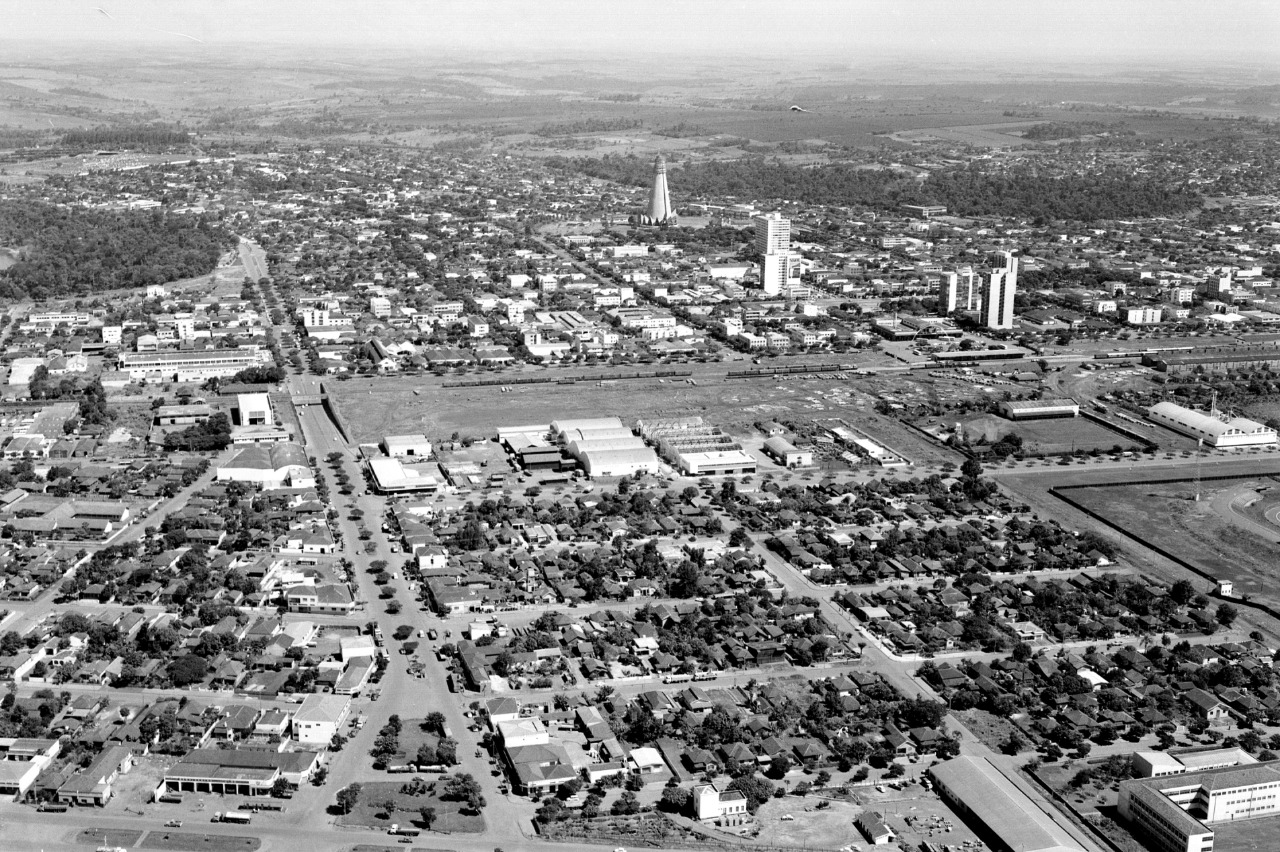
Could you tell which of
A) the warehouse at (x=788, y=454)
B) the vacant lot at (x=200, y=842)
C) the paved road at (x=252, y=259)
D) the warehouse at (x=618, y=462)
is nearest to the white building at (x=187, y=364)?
A: the warehouse at (x=618, y=462)

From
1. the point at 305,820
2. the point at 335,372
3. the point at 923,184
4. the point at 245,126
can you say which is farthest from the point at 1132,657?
the point at 245,126

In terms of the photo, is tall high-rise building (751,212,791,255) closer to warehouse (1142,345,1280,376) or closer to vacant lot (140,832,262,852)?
warehouse (1142,345,1280,376)

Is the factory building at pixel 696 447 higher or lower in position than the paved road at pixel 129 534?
higher

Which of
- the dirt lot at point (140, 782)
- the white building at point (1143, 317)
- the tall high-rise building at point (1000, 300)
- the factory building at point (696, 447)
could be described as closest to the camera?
the dirt lot at point (140, 782)

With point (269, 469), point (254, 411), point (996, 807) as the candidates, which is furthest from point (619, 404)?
point (996, 807)

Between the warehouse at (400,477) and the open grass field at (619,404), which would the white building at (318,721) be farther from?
the open grass field at (619,404)

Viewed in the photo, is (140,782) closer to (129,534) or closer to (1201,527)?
(129,534)

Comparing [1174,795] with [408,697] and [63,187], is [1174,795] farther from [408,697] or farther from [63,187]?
[63,187]
